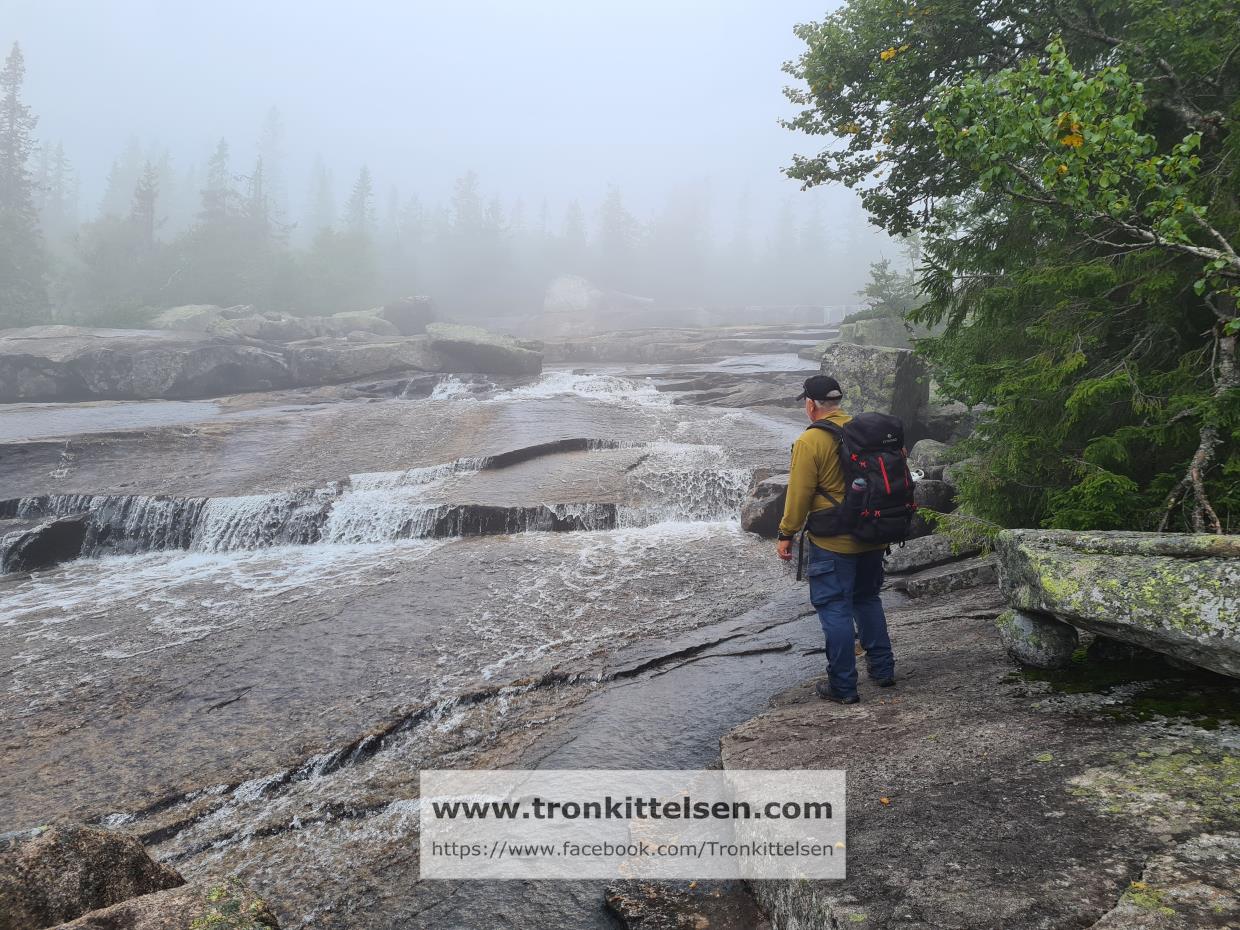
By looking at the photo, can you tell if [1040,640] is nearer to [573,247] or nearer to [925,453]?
[925,453]

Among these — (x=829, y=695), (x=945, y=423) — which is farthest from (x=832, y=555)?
(x=945, y=423)

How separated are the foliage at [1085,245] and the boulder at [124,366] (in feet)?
103

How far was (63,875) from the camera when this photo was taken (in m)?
3.40

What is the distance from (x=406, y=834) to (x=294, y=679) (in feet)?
12.7

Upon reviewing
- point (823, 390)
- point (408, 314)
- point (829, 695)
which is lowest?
A: point (829, 695)

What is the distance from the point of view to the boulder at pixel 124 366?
30188mm

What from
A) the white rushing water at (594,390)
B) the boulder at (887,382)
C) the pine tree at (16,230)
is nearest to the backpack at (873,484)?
the boulder at (887,382)

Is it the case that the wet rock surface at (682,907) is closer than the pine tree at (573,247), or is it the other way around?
the wet rock surface at (682,907)

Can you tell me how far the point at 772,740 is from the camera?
509 cm

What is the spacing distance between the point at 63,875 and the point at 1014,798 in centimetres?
474

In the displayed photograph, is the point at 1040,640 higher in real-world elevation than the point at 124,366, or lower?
lower

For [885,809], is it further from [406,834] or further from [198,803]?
[198,803]

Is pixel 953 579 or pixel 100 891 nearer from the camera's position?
pixel 100 891

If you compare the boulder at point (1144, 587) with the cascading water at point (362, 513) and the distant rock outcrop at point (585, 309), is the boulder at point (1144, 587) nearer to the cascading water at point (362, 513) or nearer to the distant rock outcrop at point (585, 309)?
the cascading water at point (362, 513)
